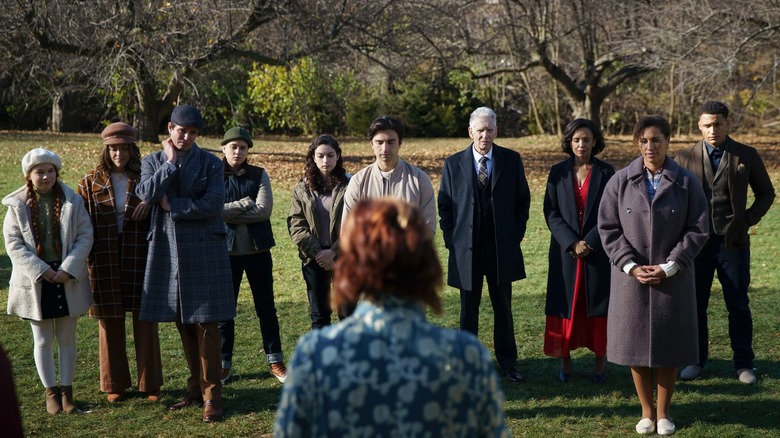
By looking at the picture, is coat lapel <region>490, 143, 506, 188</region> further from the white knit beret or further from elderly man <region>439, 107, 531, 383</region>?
the white knit beret

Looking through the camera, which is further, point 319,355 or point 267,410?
point 267,410

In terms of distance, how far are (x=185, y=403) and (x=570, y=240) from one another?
302cm

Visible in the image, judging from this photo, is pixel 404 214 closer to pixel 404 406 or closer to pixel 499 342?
pixel 404 406

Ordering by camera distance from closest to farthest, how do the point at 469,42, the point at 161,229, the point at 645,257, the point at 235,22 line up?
the point at 645,257 < the point at 161,229 < the point at 235,22 < the point at 469,42

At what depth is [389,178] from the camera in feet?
21.3

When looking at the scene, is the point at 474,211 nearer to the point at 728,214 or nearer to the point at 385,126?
the point at 385,126

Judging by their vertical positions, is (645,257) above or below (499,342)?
above

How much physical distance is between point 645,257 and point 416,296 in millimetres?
3425

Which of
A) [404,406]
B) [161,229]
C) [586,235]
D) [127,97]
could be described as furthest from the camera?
[127,97]

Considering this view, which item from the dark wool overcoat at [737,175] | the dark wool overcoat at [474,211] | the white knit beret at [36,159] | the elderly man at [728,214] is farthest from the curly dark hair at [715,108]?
the white knit beret at [36,159]

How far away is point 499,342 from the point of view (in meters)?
7.06

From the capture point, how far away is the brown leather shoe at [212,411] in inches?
241

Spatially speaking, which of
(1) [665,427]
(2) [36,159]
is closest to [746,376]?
(1) [665,427]

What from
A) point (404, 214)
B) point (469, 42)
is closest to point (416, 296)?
point (404, 214)
